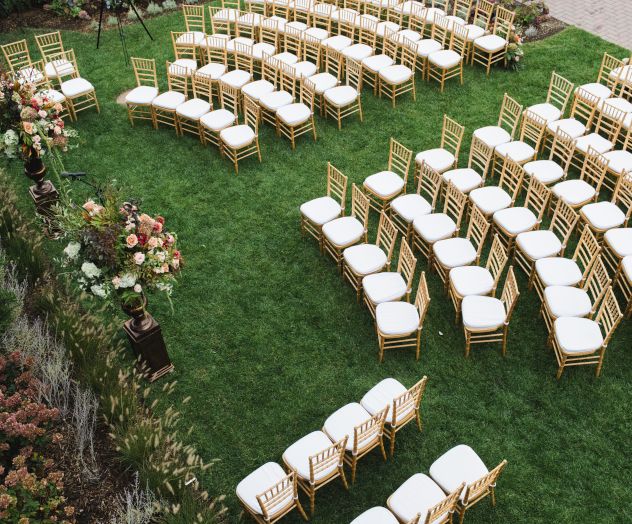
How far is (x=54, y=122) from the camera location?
Result: 937 cm

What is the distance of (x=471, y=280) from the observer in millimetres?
8828

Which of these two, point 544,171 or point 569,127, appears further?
point 569,127

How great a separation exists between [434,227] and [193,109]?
543cm

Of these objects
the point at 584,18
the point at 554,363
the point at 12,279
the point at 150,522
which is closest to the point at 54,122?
the point at 12,279

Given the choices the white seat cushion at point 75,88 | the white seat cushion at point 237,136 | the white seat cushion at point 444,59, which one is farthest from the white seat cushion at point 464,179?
the white seat cushion at point 75,88

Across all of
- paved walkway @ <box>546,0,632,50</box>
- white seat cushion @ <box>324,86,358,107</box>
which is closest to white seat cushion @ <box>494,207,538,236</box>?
white seat cushion @ <box>324,86,358,107</box>

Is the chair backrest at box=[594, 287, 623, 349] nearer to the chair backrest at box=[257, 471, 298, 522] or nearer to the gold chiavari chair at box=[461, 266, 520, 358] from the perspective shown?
the gold chiavari chair at box=[461, 266, 520, 358]

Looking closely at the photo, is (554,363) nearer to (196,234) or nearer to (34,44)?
(196,234)

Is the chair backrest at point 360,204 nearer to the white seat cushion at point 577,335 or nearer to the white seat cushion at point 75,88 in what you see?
the white seat cushion at point 577,335

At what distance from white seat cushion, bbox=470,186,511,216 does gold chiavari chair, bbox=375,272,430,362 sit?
2148 mm

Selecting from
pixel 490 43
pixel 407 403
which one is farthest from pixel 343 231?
pixel 490 43

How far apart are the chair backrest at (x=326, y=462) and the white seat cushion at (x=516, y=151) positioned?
20.3 ft

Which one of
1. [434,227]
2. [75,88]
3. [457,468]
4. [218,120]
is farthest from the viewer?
[75,88]

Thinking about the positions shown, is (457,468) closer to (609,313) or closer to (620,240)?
(609,313)
